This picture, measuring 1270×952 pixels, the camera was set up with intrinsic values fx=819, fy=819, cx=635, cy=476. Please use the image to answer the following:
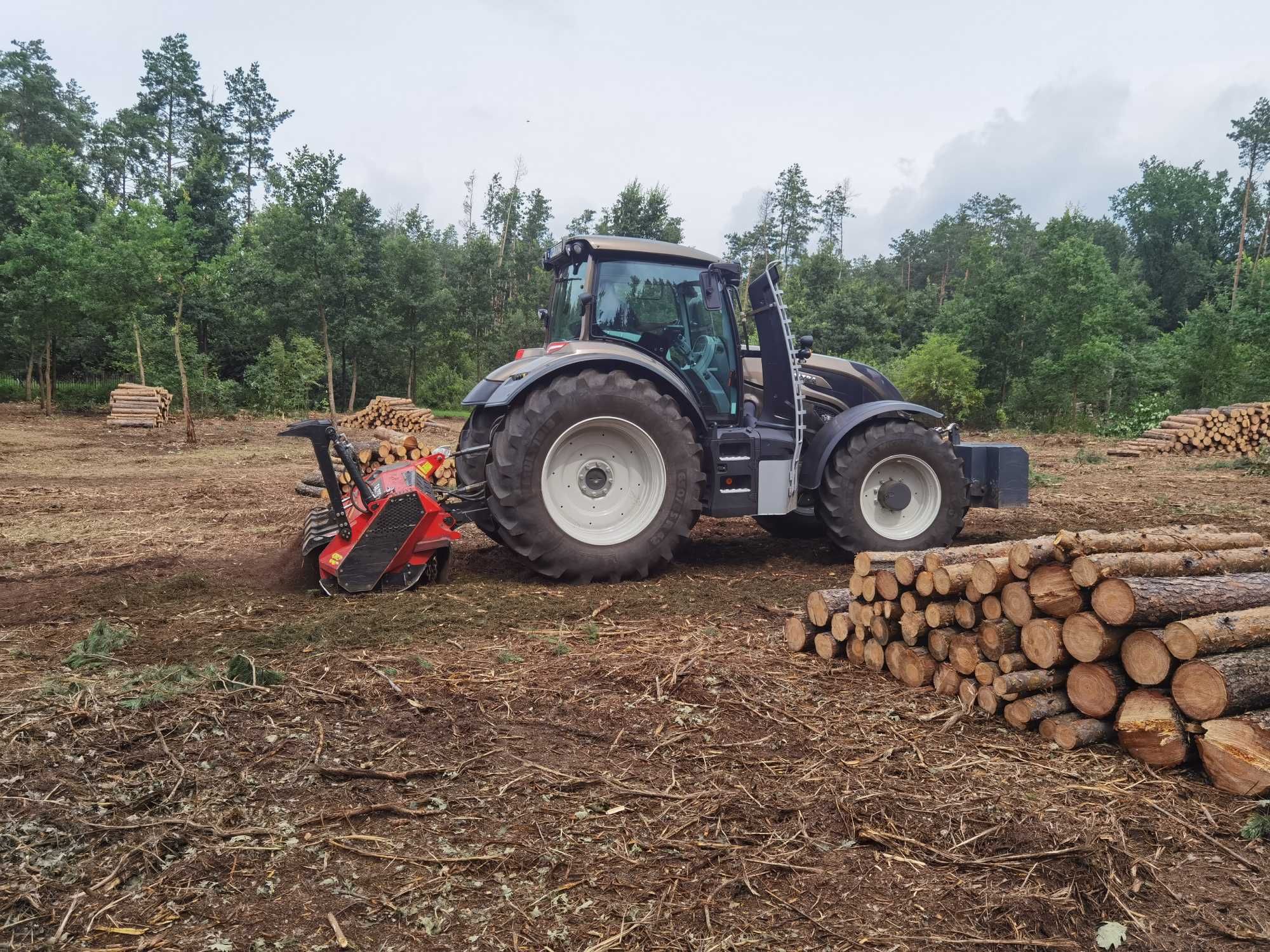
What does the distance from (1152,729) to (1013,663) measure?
582 mm

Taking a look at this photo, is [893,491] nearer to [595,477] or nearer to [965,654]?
A: [595,477]

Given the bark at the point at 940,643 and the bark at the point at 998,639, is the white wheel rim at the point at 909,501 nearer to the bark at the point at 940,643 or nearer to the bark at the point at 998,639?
the bark at the point at 940,643

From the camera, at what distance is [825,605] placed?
4.59 metres

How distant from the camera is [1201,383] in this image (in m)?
24.8

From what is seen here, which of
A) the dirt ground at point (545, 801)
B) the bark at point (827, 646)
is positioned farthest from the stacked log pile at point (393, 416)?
the bark at point (827, 646)

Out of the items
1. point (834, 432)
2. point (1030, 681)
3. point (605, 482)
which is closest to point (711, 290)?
point (834, 432)

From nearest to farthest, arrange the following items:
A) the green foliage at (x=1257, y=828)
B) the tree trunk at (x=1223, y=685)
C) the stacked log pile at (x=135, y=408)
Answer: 1. the green foliage at (x=1257, y=828)
2. the tree trunk at (x=1223, y=685)
3. the stacked log pile at (x=135, y=408)

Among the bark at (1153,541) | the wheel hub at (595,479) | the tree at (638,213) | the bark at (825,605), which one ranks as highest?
the tree at (638,213)

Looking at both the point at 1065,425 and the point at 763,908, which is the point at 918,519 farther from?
the point at 1065,425

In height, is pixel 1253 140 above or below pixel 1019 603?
above

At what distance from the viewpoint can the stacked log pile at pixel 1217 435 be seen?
59.3ft

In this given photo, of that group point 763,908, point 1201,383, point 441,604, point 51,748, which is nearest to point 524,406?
point 441,604

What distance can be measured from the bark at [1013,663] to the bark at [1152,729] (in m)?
0.41

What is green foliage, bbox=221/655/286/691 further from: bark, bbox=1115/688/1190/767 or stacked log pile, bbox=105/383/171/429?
stacked log pile, bbox=105/383/171/429
